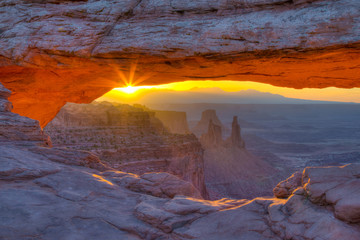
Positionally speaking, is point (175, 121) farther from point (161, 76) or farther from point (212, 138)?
point (161, 76)

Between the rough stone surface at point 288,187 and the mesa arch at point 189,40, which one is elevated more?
the mesa arch at point 189,40

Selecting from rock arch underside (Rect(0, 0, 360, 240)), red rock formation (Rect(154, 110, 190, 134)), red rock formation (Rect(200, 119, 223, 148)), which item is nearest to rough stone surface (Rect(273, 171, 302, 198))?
rock arch underside (Rect(0, 0, 360, 240))

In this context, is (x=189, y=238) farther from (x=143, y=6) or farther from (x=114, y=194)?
(x=143, y=6)

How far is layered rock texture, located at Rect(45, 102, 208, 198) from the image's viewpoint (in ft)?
73.7

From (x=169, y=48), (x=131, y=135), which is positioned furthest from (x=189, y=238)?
(x=131, y=135)

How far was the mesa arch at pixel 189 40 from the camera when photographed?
677 centimetres

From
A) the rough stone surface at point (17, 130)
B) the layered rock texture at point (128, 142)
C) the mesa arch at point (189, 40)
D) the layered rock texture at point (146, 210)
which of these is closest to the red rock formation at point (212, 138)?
the layered rock texture at point (128, 142)

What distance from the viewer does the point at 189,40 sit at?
770 centimetres

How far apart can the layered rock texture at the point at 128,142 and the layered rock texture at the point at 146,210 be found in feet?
49.6

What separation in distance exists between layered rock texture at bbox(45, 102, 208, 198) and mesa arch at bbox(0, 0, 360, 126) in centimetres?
1274

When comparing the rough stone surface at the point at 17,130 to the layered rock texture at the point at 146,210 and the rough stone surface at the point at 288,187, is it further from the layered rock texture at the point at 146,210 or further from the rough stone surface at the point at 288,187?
the rough stone surface at the point at 288,187

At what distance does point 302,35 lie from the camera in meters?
6.73

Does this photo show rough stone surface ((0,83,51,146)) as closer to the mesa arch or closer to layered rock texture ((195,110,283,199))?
the mesa arch

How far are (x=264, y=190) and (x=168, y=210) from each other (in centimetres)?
3559
